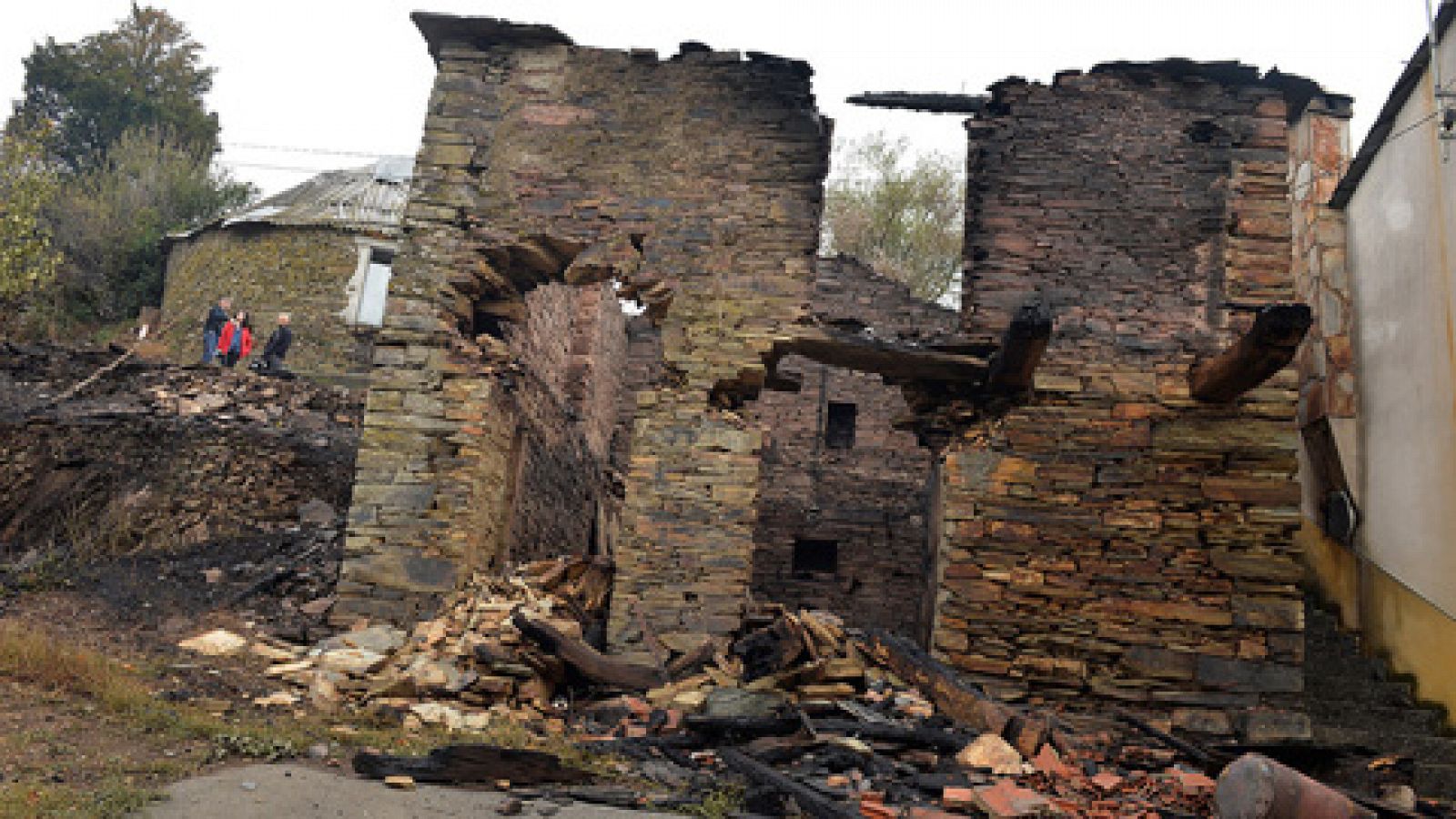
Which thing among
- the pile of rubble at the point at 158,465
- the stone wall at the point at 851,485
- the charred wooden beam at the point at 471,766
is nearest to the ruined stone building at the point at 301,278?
the pile of rubble at the point at 158,465

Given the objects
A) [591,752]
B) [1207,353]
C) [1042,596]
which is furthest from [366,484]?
[1207,353]

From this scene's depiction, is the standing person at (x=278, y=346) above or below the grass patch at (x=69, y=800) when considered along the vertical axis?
above

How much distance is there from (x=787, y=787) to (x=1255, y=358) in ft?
13.8

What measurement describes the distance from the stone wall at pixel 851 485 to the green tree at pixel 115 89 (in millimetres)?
18952

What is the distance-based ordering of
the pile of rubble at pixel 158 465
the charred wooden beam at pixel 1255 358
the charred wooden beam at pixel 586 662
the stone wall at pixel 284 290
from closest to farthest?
the charred wooden beam at pixel 1255 358 < the charred wooden beam at pixel 586 662 < the pile of rubble at pixel 158 465 < the stone wall at pixel 284 290

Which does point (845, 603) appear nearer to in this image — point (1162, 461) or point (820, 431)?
→ point (820, 431)

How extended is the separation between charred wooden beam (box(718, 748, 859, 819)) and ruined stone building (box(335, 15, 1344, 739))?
1.93 metres

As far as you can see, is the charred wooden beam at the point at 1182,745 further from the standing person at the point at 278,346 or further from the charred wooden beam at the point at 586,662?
the standing person at the point at 278,346

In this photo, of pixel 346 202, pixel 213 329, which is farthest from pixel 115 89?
pixel 213 329

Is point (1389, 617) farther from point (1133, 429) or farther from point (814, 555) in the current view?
point (814, 555)

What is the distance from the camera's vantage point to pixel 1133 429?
756 cm

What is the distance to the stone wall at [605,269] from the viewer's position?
7.65 metres

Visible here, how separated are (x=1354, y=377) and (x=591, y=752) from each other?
8.84 m

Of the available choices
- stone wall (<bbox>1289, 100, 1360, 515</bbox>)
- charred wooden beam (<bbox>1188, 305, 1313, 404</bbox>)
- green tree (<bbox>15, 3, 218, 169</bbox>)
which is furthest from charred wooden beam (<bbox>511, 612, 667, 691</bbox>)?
green tree (<bbox>15, 3, 218, 169</bbox>)
